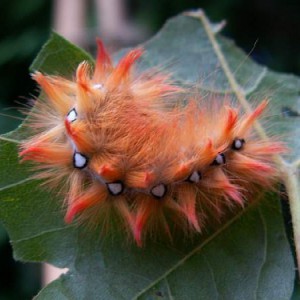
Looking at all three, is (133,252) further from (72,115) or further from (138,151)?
(72,115)

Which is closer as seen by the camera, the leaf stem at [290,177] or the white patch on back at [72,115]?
the white patch on back at [72,115]

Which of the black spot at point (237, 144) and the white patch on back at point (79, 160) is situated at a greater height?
the white patch on back at point (79, 160)

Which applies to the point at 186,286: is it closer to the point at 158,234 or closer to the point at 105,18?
the point at 158,234

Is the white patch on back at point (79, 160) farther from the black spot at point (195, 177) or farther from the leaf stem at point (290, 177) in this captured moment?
the leaf stem at point (290, 177)

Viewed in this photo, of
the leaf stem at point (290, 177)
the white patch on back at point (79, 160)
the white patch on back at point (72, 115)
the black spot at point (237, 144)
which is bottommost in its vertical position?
the leaf stem at point (290, 177)

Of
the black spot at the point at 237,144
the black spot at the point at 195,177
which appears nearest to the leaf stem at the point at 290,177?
the black spot at the point at 237,144

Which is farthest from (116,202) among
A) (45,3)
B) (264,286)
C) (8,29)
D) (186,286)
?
(8,29)

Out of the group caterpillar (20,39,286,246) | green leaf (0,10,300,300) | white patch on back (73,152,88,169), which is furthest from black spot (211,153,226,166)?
white patch on back (73,152,88,169)
